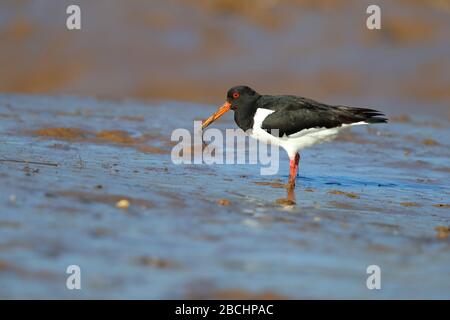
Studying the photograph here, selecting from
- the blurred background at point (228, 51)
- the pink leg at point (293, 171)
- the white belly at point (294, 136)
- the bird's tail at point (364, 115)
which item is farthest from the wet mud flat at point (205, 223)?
the blurred background at point (228, 51)

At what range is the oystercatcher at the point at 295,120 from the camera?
8906mm

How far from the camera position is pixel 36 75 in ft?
52.0

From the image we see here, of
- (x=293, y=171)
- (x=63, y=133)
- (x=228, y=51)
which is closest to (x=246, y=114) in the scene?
(x=293, y=171)

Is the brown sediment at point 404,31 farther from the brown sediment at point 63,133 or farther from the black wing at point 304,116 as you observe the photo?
the black wing at point 304,116

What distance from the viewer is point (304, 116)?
895 cm

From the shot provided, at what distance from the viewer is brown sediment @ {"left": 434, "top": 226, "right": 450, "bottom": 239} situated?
264 inches

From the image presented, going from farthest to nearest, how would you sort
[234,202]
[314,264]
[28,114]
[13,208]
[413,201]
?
1. [28,114]
2. [413,201]
3. [234,202]
4. [13,208]
5. [314,264]

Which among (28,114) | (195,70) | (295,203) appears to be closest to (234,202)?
(295,203)

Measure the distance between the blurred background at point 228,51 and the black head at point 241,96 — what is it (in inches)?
230

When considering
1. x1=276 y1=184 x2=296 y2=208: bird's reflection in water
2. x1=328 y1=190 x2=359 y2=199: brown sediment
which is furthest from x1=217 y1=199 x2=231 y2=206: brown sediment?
x1=328 y1=190 x2=359 y2=199: brown sediment

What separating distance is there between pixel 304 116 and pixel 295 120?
13 cm

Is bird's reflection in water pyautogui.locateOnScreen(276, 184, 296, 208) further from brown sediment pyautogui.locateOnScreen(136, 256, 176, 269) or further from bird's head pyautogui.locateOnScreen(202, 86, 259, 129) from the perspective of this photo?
brown sediment pyautogui.locateOnScreen(136, 256, 176, 269)
